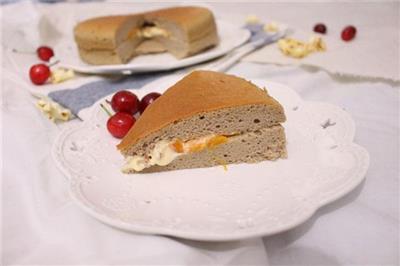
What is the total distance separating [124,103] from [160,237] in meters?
0.53

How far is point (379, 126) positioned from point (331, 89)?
294 mm

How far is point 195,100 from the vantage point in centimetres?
116

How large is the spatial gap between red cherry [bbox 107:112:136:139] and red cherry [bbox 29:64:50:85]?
59 centimetres

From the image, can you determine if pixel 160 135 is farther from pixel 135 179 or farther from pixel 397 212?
pixel 397 212

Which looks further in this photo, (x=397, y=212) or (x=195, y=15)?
(x=195, y=15)

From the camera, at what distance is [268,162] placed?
1146mm

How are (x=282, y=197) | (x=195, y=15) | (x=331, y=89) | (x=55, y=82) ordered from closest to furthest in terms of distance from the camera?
1. (x=282, y=197)
2. (x=331, y=89)
3. (x=55, y=82)
4. (x=195, y=15)

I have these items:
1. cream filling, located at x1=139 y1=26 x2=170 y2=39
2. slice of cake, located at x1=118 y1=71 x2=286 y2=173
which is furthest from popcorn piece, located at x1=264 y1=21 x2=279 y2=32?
slice of cake, located at x1=118 y1=71 x2=286 y2=173

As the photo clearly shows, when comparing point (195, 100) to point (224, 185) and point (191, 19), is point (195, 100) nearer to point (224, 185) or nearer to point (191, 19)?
point (224, 185)

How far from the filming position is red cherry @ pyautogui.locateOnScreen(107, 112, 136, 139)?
4.10ft

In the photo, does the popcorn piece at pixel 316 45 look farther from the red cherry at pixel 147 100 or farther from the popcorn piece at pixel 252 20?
the red cherry at pixel 147 100

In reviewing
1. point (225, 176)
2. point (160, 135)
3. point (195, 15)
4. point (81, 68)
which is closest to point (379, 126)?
point (225, 176)

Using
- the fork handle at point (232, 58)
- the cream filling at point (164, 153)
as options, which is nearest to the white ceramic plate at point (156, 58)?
the fork handle at point (232, 58)

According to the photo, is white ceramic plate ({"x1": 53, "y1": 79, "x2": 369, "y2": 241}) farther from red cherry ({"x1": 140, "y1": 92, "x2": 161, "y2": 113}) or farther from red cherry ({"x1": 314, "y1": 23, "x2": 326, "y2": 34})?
red cherry ({"x1": 314, "y1": 23, "x2": 326, "y2": 34})
